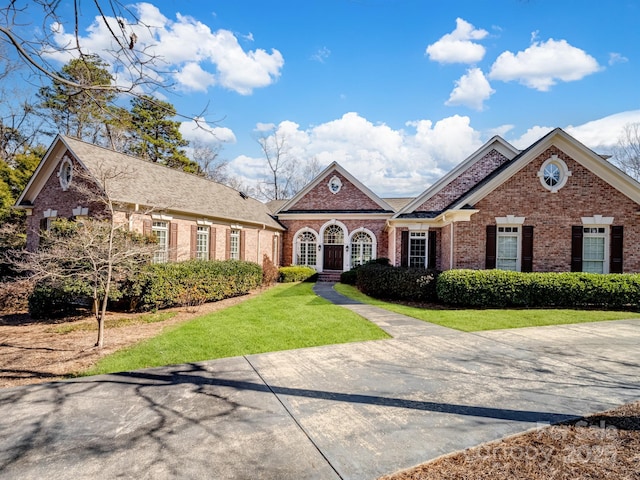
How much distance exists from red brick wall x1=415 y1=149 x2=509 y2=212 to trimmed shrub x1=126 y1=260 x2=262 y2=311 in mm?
10057

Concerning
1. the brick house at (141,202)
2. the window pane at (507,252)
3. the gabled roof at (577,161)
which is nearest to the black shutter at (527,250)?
the window pane at (507,252)

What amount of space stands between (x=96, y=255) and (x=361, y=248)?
17412 millimetres

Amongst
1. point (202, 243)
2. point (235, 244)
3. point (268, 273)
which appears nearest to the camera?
point (202, 243)

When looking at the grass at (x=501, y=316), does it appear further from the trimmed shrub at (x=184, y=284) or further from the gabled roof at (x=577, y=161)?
the trimmed shrub at (x=184, y=284)

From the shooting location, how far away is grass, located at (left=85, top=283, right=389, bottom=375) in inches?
257

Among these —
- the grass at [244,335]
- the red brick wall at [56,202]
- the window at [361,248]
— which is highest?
the red brick wall at [56,202]

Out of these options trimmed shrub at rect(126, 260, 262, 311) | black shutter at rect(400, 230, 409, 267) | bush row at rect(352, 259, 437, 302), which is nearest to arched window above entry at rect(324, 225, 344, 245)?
black shutter at rect(400, 230, 409, 267)

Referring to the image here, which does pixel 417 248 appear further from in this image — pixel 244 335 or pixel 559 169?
pixel 244 335

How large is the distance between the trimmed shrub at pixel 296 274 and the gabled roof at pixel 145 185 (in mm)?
3271

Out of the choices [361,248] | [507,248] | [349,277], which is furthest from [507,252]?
[361,248]

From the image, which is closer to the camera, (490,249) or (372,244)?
(490,249)

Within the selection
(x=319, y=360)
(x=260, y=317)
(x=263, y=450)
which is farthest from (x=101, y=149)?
(x=263, y=450)

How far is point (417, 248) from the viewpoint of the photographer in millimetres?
18109

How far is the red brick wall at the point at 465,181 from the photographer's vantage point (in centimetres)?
1803
